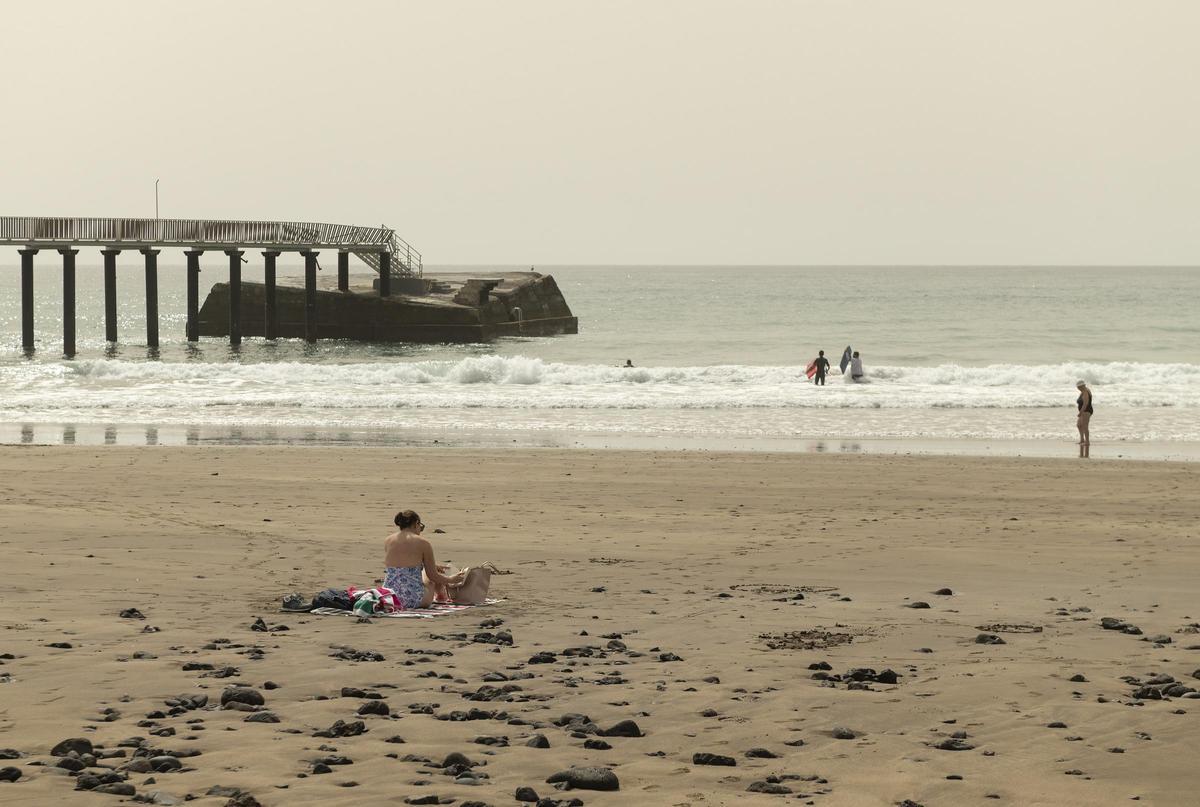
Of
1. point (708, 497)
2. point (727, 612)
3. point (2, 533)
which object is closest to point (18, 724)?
point (727, 612)

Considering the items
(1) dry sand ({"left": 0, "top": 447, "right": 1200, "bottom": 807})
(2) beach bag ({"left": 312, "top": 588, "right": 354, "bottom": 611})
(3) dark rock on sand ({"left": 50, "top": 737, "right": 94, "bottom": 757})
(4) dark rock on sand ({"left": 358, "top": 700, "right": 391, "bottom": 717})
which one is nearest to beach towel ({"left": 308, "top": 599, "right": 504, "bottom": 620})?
(2) beach bag ({"left": 312, "top": 588, "right": 354, "bottom": 611})

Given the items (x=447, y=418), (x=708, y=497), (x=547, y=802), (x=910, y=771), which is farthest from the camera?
(x=447, y=418)

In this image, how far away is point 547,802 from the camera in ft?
19.0

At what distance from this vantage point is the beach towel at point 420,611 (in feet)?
31.9

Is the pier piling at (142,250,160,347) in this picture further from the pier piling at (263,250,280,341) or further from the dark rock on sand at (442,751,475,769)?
the dark rock on sand at (442,751,475,769)

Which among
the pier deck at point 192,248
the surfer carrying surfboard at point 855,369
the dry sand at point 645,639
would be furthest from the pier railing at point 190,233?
the dry sand at point 645,639

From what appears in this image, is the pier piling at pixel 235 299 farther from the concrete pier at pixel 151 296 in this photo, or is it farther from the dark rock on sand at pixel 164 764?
the dark rock on sand at pixel 164 764

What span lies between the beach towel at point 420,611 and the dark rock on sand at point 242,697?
2.39 m

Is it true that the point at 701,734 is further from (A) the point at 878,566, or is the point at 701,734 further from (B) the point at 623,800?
(A) the point at 878,566

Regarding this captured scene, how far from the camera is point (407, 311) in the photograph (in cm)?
5784

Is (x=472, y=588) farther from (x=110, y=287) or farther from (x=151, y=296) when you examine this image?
(x=110, y=287)

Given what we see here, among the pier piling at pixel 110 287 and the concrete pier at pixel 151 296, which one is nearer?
the pier piling at pixel 110 287

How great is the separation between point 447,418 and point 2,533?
16.6 m

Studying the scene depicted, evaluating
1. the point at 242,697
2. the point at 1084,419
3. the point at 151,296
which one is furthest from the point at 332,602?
the point at 151,296
